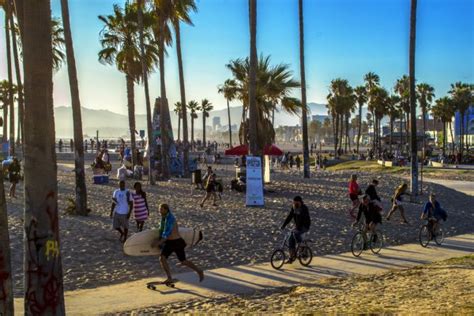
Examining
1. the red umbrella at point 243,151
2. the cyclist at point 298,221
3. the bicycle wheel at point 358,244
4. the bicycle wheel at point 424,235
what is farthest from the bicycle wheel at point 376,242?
the red umbrella at point 243,151

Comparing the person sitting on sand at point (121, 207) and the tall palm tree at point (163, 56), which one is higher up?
the tall palm tree at point (163, 56)

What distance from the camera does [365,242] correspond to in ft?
44.2

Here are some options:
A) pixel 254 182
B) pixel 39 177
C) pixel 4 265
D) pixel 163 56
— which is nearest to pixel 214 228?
pixel 254 182

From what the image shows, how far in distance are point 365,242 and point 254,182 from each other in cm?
801

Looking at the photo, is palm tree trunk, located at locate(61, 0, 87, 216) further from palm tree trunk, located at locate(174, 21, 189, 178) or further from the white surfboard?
palm tree trunk, located at locate(174, 21, 189, 178)

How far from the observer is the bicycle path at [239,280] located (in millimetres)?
9234

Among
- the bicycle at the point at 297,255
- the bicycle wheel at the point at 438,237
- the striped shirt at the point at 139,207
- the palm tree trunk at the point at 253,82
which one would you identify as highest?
the palm tree trunk at the point at 253,82

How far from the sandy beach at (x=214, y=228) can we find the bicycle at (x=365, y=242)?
2.35 feet

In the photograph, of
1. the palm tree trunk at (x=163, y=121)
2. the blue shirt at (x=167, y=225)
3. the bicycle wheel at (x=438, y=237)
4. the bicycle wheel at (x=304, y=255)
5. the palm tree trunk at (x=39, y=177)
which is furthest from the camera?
the palm tree trunk at (x=163, y=121)

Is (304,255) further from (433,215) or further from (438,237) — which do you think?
(438,237)

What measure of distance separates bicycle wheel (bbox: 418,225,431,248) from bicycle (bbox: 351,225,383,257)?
1.47m

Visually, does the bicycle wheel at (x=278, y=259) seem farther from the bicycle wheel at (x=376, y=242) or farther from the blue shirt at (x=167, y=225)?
the bicycle wheel at (x=376, y=242)

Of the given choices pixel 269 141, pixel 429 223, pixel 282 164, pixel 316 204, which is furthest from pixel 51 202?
pixel 282 164

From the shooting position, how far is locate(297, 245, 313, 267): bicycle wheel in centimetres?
1195
